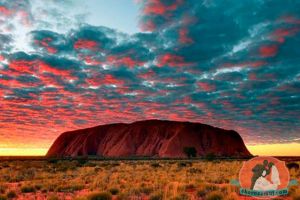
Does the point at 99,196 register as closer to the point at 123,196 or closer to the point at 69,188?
the point at 123,196

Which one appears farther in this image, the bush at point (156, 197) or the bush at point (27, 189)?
the bush at point (27, 189)

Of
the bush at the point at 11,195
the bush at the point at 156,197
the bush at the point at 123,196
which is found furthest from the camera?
the bush at the point at 11,195

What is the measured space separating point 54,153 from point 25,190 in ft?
454

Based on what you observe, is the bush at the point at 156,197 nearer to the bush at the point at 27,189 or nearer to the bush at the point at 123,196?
the bush at the point at 123,196

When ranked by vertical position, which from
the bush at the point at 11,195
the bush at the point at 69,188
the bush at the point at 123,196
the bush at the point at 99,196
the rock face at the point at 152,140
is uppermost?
the rock face at the point at 152,140

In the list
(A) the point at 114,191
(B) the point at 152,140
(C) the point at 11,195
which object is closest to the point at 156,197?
(A) the point at 114,191

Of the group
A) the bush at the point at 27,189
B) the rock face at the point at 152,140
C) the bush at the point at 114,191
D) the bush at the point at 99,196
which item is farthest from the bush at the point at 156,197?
the rock face at the point at 152,140

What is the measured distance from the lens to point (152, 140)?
125m

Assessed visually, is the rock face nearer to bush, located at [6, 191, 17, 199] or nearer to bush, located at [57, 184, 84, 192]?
bush, located at [57, 184, 84, 192]

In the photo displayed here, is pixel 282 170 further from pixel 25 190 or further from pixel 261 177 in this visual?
pixel 25 190

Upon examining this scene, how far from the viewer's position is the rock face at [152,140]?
388 feet

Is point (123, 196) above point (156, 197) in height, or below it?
below

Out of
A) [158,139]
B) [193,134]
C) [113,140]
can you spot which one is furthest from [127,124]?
[193,134]

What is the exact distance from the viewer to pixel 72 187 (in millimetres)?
16688
